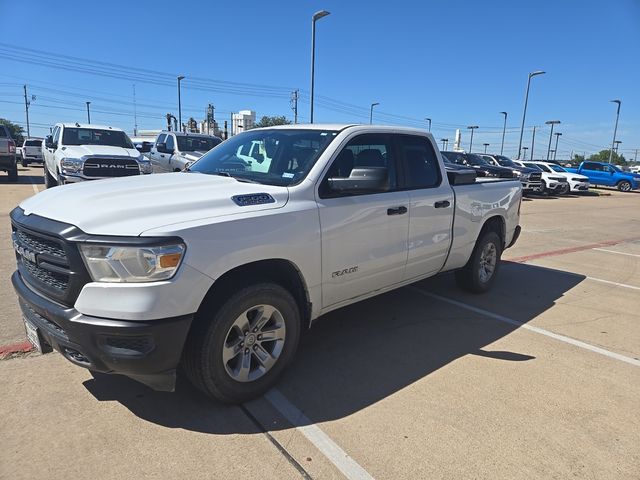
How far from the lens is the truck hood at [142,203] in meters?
2.63

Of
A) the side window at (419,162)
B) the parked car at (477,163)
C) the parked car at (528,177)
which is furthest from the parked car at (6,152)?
the parked car at (528,177)

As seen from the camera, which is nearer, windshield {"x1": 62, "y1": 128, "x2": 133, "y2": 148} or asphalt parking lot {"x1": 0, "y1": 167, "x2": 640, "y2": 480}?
asphalt parking lot {"x1": 0, "y1": 167, "x2": 640, "y2": 480}

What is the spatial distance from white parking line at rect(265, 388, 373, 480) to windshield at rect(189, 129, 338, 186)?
1.56 meters

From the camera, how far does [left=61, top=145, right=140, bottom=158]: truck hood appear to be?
1050 centimetres

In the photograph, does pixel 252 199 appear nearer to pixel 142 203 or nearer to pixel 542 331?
pixel 142 203

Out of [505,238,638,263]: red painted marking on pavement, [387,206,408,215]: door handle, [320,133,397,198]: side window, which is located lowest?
[505,238,638,263]: red painted marking on pavement

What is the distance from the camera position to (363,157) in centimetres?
400

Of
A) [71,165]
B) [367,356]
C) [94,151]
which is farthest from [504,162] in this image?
[367,356]

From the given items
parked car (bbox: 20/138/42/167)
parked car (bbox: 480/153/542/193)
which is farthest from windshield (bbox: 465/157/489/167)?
parked car (bbox: 20/138/42/167)

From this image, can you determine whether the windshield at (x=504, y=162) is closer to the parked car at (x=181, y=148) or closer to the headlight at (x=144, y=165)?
the parked car at (x=181, y=148)

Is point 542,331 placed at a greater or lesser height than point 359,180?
lesser

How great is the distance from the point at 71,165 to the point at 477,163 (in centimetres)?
1892

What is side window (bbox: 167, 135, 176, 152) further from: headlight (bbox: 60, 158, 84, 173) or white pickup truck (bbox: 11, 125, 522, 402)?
white pickup truck (bbox: 11, 125, 522, 402)

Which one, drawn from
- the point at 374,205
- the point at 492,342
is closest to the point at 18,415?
the point at 374,205
